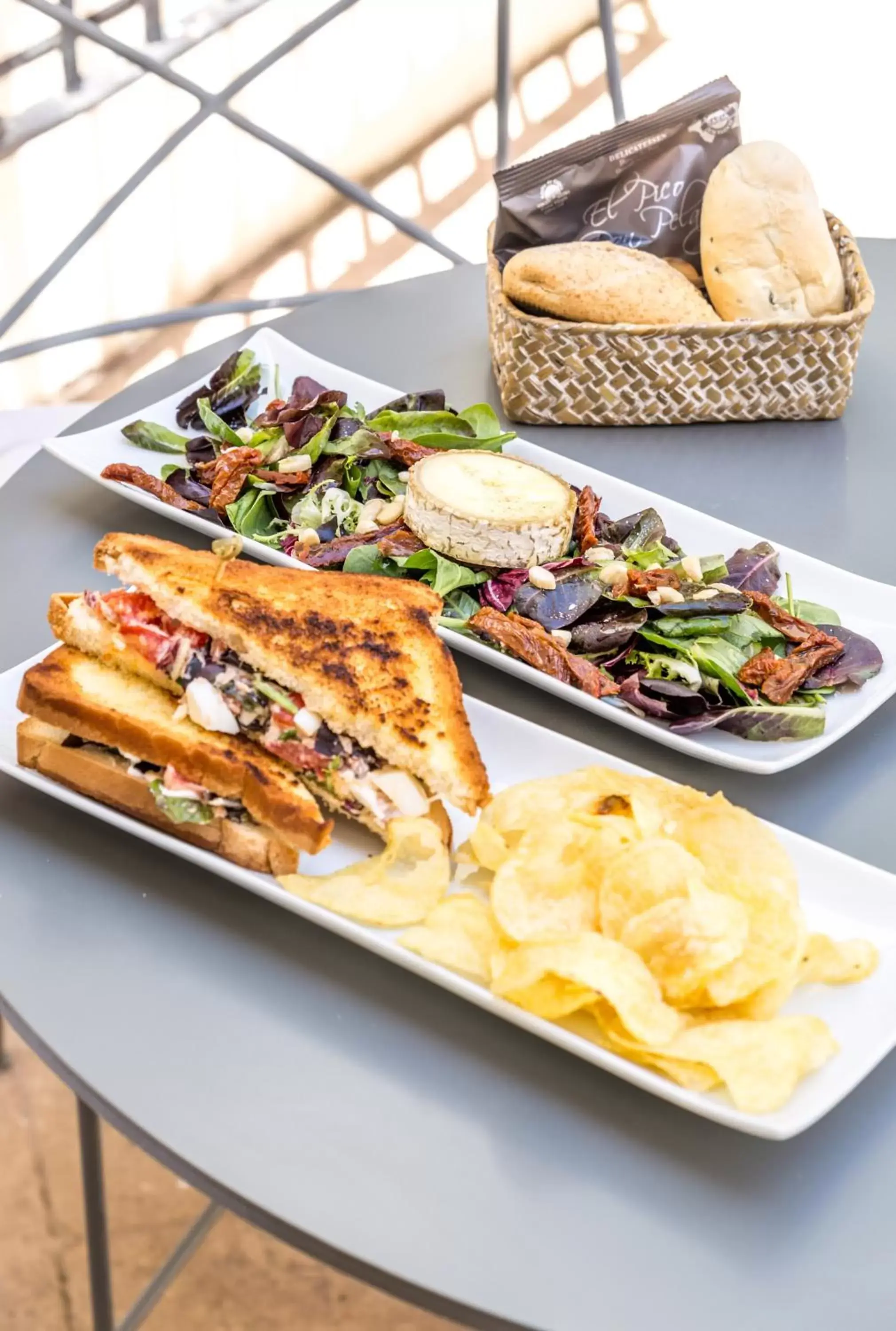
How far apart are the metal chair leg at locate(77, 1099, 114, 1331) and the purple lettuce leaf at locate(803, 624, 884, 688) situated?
3.74ft

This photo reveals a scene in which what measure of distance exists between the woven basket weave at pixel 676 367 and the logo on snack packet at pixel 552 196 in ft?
0.48

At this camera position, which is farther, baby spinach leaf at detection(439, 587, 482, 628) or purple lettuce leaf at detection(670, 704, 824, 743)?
baby spinach leaf at detection(439, 587, 482, 628)

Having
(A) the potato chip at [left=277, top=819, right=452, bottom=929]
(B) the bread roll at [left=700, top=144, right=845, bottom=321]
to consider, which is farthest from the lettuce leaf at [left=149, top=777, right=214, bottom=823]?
(B) the bread roll at [left=700, top=144, right=845, bottom=321]

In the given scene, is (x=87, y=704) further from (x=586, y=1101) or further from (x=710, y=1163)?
(x=710, y=1163)

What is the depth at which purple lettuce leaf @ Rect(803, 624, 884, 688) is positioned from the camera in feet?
5.10

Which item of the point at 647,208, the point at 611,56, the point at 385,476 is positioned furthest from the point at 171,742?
the point at 611,56

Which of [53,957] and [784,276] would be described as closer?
[53,957]

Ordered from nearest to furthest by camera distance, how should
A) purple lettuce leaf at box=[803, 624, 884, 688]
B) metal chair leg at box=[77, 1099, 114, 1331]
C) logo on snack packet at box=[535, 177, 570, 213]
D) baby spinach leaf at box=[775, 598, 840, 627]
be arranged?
purple lettuce leaf at box=[803, 624, 884, 688]
baby spinach leaf at box=[775, 598, 840, 627]
metal chair leg at box=[77, 1099, 114, 1331]
logo on snack packet at box=[535, 177, 570, 213]

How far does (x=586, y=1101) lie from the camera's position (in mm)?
1128

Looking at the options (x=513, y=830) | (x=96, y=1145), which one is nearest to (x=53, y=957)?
(x=513, y=830)

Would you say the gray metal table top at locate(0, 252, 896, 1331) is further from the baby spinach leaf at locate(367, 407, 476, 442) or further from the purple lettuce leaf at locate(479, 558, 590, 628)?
the baby spinach leaf at locate(367, 407, 476, 442)

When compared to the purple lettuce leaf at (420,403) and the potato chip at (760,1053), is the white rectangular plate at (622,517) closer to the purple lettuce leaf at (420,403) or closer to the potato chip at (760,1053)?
the purple lettuce leaf at (420,403)

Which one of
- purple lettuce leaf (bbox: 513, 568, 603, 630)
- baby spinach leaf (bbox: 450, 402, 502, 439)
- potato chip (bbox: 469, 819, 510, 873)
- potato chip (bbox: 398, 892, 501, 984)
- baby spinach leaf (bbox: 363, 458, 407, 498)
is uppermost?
baby spinach leaf (bbox: 450, 402, 502, 439)

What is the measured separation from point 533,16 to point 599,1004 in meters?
5.95
